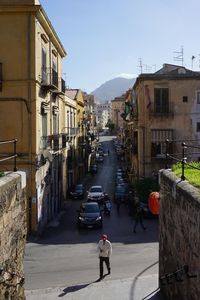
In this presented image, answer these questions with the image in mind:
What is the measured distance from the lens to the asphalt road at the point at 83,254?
1611 cm

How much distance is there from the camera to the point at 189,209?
29.3 ft

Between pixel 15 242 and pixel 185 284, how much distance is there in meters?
3.75

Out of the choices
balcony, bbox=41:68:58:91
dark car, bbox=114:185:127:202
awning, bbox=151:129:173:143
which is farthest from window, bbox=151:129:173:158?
balcony, bbox=41:68:58:91

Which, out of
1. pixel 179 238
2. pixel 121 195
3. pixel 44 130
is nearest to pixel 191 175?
pixel 179 238

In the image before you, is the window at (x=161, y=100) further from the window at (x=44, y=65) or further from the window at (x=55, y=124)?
the window at (x=44, y=65)

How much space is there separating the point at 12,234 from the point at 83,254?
34.4 feet

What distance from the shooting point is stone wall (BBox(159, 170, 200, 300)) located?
852cm

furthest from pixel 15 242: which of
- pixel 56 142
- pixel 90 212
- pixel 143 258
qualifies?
pixel 56 142

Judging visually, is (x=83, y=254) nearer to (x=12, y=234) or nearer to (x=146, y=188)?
(x=12, y=234)

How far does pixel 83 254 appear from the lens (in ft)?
64.8

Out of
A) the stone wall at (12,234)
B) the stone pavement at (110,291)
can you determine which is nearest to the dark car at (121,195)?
the stone pavement at (110,291)

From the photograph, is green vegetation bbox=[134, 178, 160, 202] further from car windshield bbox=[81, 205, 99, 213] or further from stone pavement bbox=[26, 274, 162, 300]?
stone pavement bbox=[26, 274, 162, 300]

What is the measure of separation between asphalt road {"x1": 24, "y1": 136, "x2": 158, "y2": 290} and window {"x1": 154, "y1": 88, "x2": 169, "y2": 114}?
9683mm

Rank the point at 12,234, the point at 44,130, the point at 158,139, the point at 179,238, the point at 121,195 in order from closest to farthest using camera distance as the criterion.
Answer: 1. the point at 12,234
2. the point at 179,238
3. the point at 44,130
4. the point at 158,139
5. the point at 121,195
